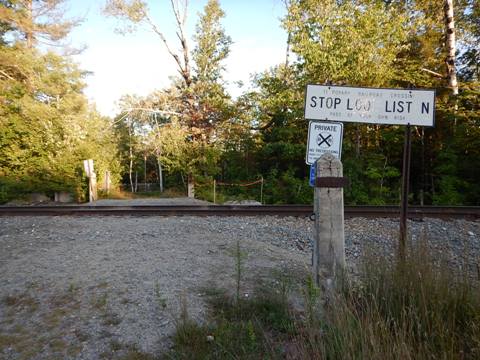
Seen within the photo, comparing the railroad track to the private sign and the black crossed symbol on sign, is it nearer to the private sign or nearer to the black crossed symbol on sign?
the black crossed symbol on sign

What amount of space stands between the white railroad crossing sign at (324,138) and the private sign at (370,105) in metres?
0.11

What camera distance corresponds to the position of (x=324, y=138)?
378 cm

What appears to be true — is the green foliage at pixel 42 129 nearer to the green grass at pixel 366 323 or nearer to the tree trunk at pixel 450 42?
the green grass at pixel 366 323

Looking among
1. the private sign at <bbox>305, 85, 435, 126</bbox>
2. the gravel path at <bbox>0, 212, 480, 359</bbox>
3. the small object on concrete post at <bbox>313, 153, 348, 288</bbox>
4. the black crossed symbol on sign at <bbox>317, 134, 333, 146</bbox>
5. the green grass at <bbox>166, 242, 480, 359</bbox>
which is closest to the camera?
the green grass at <bbox>166, 242, 480, 359</bbox>

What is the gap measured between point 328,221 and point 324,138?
115 centimetres

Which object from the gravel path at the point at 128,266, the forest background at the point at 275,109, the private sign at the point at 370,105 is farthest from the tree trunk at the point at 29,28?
the private sign at the point at 370,105

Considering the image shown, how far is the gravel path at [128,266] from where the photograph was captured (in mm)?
2691

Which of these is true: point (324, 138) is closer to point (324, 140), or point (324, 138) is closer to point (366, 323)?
point (324, 140)

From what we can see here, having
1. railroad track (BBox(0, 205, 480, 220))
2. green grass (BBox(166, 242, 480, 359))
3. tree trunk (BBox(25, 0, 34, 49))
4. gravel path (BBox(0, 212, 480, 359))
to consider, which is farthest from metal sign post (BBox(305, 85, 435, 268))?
tree trunk (BBox(25, 0, 34, 49))

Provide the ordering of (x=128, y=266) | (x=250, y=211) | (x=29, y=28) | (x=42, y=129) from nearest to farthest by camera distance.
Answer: (x=128, y=266)
(x=250, y=211)
(x=42, y=129)
(x=29, y=28)

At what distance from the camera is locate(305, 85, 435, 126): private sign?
364 cm

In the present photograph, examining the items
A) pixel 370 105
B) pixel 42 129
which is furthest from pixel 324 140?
pixel 42 129

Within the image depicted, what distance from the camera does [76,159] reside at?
15.6 m

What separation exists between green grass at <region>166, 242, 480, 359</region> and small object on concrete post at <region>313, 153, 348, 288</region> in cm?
25
